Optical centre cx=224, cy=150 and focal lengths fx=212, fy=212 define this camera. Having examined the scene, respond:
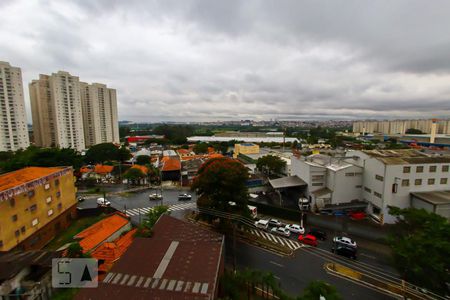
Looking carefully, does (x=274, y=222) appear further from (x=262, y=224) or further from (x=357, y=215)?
(x=357, y=215)

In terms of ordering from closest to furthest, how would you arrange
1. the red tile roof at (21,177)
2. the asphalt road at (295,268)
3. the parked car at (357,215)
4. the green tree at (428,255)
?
the green tree at (428,255)
the asphalt road at (295,268)
the red tile roof at (21,177)
the parked car at (357,215)

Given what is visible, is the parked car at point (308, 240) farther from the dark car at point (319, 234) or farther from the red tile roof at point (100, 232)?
the red tile roof at point (100, 232)

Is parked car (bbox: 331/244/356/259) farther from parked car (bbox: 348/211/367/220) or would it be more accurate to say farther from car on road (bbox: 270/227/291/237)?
parked car (bbox: 348/211/367/220)

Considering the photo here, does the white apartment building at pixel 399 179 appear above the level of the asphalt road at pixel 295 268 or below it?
above

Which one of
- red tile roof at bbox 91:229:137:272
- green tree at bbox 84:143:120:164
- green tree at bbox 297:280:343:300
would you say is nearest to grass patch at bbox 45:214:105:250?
red tile roof at bbox 91:229:137:272

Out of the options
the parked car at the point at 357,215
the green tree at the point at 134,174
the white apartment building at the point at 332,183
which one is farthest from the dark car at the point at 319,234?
the green tree at the point at 134,174

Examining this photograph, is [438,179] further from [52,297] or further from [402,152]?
[52,297]
